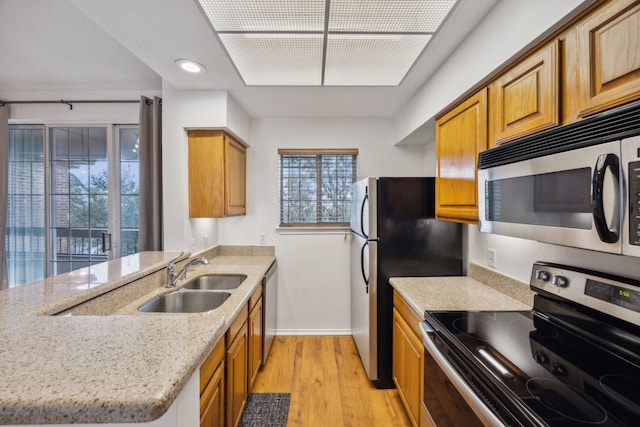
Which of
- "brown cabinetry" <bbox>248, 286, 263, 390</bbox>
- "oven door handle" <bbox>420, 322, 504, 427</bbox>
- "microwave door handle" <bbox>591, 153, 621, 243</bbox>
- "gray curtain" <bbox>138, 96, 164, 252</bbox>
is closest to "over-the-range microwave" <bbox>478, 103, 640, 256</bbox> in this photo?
"microwave door handle" <bbox>591, 153, 621, 243</bbox>

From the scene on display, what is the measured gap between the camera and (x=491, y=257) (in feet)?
6.19

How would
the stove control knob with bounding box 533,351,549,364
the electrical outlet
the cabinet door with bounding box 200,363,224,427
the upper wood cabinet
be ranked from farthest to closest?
the upper wood cabinet
the electrical outlet
the cabinet door with bounding box 200,363,224,427
the stove control knob with bounding box 533,351,549,364

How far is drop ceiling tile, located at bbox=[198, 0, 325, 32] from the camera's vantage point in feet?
4.35

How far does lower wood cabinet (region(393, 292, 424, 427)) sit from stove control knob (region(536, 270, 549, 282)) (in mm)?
619

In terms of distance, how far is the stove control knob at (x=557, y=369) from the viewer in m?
0.90

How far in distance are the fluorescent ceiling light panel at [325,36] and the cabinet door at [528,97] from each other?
464 mm

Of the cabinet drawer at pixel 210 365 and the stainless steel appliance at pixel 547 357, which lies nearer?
the stainless steel appliance at pixel 547 357

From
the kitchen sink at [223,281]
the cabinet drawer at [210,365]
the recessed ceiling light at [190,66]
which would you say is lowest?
the cabinet drawer at [210,365]

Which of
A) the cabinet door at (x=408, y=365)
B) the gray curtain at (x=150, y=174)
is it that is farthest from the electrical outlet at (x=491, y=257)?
the gray curtain at (x=150, y=174)

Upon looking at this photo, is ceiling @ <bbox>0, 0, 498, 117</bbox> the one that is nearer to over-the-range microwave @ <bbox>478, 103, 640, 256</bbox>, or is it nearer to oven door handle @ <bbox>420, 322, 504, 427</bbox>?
over-the-range microwave @ <bbox>478, 103, 640, 256</bbox>

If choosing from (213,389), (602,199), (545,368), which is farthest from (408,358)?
(602,199)

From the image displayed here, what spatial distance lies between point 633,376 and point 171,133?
294 cm

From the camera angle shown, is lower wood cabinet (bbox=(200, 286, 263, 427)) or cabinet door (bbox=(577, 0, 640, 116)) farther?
lower wood cabinet (bbox=(200, 286, 263, 427))

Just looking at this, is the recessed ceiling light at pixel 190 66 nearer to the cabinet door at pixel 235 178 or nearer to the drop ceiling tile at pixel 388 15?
the cabinet door at pixel 235 178
